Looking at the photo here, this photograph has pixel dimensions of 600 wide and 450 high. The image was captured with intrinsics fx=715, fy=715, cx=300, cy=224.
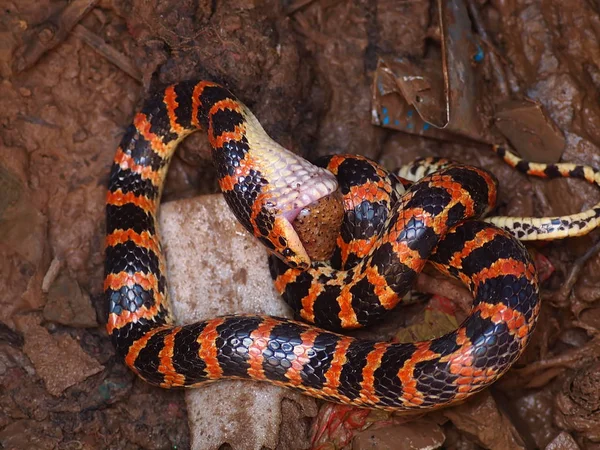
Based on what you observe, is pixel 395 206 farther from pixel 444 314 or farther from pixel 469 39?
pixel 469 39

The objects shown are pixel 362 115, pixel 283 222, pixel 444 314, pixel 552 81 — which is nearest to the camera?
pixel 283 222

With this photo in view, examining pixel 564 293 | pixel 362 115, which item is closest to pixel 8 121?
pixel 362 115

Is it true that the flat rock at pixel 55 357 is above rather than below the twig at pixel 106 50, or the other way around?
below

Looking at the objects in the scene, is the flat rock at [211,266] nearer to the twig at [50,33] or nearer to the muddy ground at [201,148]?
the muddy ground at [201,148]

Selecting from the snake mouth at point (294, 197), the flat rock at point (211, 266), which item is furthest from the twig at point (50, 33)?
the snake mouth at point (294, 197)

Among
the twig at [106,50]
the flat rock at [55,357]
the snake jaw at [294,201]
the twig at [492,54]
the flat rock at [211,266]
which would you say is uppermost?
the twig at [106,50]

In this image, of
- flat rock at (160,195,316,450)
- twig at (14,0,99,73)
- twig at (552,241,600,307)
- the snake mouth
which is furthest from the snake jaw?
twig at (14,0,99,73)

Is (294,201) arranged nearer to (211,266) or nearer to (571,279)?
(211,266)
